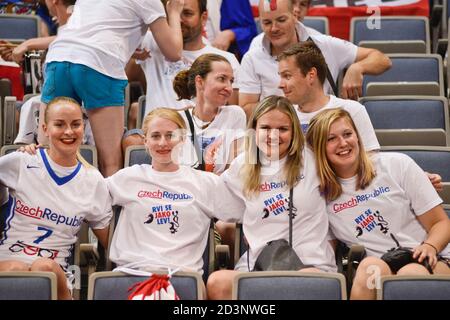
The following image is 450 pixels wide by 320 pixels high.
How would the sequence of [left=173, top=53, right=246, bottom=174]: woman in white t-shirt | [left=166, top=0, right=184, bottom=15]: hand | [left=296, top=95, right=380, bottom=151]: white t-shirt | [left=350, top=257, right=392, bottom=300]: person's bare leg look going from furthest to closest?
[left=166, top=0, right=184, bottom=15]: hand → [left=173, top=53, right=246, bottom=174]: woman in white t-shirt → [left=296, top=95, right=380, bottom=151]: white t-shirt → [left=350, top=257, right=392, bottom=300]: person's bare leg

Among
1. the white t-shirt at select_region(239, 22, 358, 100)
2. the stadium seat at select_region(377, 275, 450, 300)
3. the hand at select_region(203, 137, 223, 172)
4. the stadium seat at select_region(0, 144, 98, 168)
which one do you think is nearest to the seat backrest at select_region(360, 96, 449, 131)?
the white t-shirt at select_region(239, 22, 358, 100)

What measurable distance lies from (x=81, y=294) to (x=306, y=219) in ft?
3.66

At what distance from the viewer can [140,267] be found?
4500mm

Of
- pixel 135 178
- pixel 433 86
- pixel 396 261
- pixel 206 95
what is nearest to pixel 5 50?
pixel 206 95

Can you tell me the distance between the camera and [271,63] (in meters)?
6.05

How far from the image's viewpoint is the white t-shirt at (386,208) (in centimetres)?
464

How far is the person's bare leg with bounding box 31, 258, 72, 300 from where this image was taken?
4.35 metres

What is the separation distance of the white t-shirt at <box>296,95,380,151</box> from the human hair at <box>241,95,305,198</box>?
0.42 meters

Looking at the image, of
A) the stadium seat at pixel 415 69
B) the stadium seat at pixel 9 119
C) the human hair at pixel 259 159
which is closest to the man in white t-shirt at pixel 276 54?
the stadium seat at pixel 415 69

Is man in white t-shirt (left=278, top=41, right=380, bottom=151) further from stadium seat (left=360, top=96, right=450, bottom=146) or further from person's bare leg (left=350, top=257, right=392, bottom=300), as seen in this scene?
person's bare leg (left=350, top=257, right=392, bottom=300)

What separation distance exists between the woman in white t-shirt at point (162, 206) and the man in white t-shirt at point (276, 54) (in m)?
1.21

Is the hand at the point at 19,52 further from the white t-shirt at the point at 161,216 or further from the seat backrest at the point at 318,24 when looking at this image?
the seat backrest at the point at 318,24
